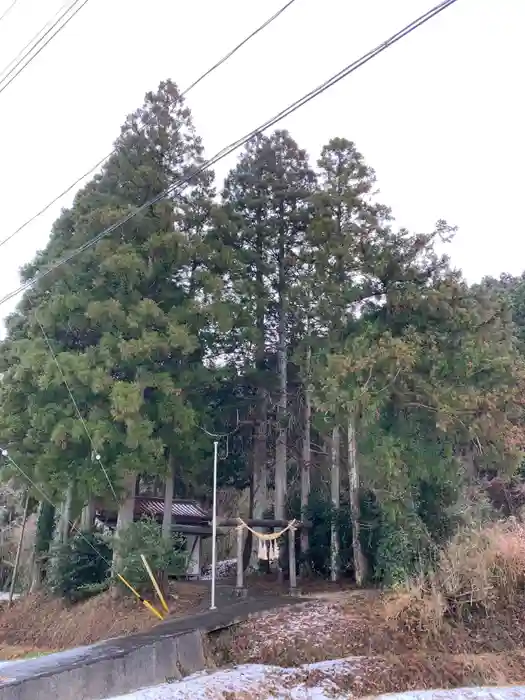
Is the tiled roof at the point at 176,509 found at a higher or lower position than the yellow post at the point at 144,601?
higher

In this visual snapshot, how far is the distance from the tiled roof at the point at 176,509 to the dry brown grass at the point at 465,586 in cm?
1206

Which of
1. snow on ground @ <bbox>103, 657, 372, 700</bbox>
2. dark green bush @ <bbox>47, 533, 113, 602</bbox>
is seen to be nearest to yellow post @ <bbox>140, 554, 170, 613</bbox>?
dark green bush @ <bbox>47, 533, 113, 602</bbox>

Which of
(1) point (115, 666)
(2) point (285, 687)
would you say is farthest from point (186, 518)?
(1) point (115, 666)

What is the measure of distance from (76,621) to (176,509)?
10102mm

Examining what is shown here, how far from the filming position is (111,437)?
14.2m

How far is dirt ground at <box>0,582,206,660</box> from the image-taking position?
13016mm

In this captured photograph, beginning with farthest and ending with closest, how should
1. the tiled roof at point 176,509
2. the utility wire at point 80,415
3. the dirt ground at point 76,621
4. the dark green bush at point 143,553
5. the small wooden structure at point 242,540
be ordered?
the tiled roof at point 176,509 → the small wooden structure at point 242,540 → the utility wire at point 80,415 → the dark green bush at point 143,553 → the dirt ground at point 76,621

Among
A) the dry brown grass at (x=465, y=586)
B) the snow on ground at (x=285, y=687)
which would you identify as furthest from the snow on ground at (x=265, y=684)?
the dry brown grass at (x=465, y=586)

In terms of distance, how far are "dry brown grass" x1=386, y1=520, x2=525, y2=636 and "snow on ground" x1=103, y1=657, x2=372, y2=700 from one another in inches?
60.6

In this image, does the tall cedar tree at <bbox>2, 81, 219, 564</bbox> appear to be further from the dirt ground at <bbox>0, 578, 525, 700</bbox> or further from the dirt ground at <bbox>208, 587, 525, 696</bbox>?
the dirt ground at <bbox>208, 587, 525, 696</bbox>

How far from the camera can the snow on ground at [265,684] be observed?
324 inches

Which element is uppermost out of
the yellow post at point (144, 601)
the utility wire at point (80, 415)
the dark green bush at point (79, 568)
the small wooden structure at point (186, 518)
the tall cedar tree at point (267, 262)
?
the tall cedar tree at point (267, 262)

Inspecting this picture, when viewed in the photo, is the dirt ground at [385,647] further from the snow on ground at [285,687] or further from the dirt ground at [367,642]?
the snow on ground at [285,687]

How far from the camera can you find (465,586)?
1125 centimetres
